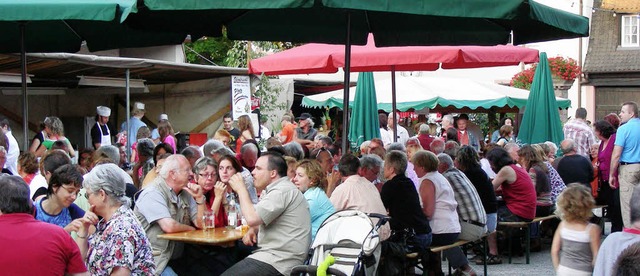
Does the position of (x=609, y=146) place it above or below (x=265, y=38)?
below

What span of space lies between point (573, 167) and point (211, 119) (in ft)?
23.7

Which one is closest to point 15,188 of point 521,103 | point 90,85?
point 90,85

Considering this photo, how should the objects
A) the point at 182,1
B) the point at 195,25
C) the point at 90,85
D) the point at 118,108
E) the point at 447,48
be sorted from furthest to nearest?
the point at 118,108, the point at 90,85, the point at 447,48, the point at 195,25, the point at 182,1

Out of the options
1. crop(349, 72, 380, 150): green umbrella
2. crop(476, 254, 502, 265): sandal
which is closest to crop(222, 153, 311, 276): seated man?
crop(476, 254, 502, 265): sandal

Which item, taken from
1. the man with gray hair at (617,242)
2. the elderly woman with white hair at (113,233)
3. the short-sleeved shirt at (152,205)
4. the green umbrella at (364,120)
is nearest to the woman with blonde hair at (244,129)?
the green umbrella at (364,120)

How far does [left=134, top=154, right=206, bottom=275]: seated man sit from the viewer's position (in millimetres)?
6816

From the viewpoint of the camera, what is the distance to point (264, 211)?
6602 mm

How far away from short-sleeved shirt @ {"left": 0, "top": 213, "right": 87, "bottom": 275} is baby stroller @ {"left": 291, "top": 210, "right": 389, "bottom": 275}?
217cm

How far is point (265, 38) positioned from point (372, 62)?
5.12 feet

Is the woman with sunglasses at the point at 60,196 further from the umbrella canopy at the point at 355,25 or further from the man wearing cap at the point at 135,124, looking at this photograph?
the man wearing cap at the point at 135,124

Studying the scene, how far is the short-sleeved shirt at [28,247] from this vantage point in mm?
4684

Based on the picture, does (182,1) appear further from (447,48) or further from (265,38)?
(447,48)

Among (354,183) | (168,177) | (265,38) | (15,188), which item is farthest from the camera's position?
(265,38)

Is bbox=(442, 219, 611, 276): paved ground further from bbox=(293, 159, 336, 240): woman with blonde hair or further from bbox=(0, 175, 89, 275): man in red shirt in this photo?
bbox=(0, 175, 89, 275): man in red shirt
